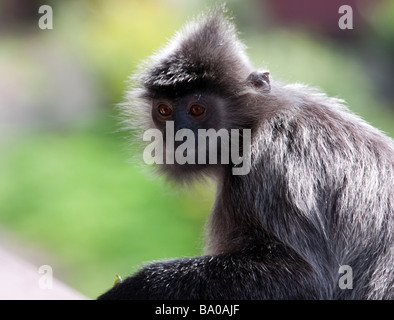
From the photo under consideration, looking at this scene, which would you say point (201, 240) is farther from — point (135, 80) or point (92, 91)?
point (92, 91)

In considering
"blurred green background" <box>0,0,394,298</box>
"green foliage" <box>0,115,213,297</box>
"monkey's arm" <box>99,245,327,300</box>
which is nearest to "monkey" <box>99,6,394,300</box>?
"monkey's arm" <box>99,245,327,300</box>

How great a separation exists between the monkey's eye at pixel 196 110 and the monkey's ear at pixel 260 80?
464 millimetres

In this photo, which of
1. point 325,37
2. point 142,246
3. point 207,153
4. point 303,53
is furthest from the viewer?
point 325,37

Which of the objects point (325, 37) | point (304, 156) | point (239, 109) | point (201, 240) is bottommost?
point (201, 240)

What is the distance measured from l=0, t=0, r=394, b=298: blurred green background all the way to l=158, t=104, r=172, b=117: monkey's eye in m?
5.80

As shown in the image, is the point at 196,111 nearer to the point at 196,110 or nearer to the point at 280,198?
the point at 196,110

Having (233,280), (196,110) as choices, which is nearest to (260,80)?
(196,110)

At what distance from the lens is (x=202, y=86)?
5.06m

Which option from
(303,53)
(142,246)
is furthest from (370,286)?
(303,53)

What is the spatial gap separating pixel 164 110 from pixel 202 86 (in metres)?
0.37

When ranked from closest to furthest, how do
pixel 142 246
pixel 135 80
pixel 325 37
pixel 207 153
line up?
pixel 207 153 < pixel 135 80 < pixel 142 246 < pixel 325 37

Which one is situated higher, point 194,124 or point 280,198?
point 194,124
